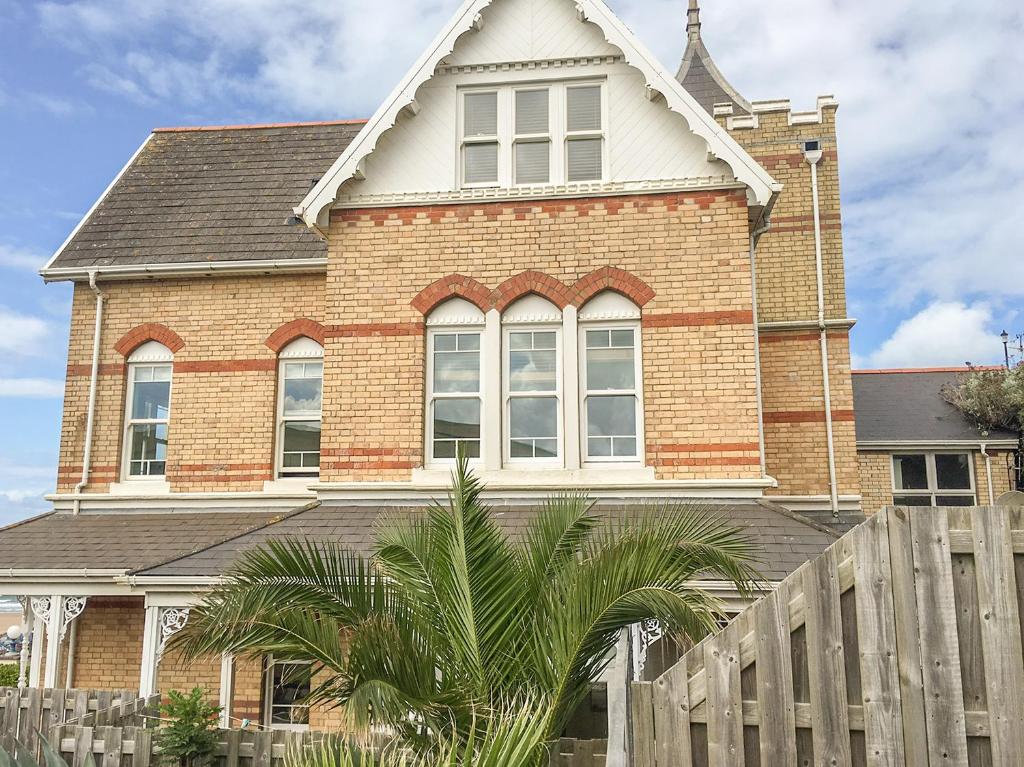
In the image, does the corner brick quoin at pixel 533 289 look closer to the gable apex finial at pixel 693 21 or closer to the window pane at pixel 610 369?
the window pane at pixel 610 369

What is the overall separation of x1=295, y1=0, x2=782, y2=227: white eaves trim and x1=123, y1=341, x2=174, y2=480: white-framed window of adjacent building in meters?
4.06

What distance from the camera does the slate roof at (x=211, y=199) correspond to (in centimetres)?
1381

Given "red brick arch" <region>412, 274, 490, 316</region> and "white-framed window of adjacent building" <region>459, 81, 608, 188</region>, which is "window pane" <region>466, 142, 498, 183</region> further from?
"red brick arch" <region>412, 274, 490, 316</region>

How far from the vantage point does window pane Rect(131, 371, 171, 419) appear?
45.0 feet

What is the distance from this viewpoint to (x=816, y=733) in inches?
193

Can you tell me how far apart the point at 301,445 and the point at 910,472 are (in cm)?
1491

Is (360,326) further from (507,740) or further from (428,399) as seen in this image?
(507,740)

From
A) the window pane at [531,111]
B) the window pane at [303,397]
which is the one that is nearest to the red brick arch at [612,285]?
the window pane at [531,111]

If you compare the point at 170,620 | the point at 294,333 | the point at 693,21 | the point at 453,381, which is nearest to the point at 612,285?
the point at 453,381

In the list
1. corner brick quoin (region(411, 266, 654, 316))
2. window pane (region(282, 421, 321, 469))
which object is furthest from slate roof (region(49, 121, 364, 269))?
corner brick quoin (region(411, 266, 654, 316))

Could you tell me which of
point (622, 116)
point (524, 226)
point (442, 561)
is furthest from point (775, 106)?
point (442, 561)

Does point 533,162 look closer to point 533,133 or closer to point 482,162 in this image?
point 533,133

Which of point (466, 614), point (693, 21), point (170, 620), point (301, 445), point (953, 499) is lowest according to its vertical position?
point (170, 620)

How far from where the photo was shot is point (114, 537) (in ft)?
39.8
